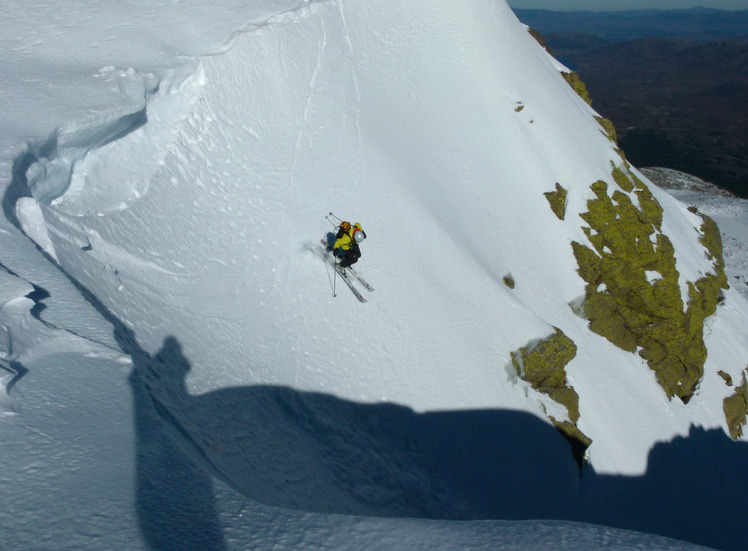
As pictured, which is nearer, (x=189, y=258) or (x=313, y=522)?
(x=313, y=522)

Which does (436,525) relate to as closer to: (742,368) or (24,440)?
(24,440)

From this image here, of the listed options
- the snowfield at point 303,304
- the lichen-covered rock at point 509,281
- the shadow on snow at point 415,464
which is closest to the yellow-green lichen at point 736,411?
the snowfield at point 303,304

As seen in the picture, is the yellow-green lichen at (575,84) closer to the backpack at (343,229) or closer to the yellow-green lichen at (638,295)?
the yellow-green lichen at (638,295)

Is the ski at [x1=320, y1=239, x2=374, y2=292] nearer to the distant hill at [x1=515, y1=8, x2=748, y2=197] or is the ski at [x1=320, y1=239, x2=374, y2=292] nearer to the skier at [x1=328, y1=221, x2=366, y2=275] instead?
the skier at [x1=328, y1=221, x2=366, y2=275]

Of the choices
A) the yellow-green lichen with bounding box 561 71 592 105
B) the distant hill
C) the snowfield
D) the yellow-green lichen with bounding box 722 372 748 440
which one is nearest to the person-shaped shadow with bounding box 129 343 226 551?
the snowfield

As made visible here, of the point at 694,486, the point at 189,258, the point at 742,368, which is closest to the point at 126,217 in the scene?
the point at 189,258
